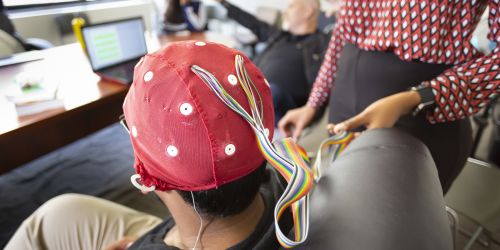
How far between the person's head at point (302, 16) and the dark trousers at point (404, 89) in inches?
57.7

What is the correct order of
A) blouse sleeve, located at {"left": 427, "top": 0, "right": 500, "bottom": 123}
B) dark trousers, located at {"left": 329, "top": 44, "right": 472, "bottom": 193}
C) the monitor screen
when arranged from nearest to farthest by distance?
blouse sleeve, located at {"left": 427, "top": 0, "right": 500, "bottom": 123} < dark trousers, located at {"left": 329, "top": 44, "right": 472, "bottom": 193} < the monitor screen

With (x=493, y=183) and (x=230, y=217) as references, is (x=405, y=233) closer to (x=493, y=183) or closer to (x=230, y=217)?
(x=230, y=217)

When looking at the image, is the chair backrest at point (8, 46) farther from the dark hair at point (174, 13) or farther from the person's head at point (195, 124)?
the person's head at point (195, 124)

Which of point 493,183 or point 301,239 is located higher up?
point 301,239

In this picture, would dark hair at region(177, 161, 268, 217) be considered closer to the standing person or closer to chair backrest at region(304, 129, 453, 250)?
chair backrest at region(304, 129, 453, 250)

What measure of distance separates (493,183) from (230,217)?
1.18 metres

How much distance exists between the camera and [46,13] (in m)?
3.48

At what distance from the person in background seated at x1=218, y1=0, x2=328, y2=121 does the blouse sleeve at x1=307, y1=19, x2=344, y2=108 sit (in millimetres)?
849

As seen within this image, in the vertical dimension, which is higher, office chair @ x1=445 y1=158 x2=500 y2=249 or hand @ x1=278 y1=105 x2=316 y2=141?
hand @ x1=278 y1=105 x2=316 y2=141

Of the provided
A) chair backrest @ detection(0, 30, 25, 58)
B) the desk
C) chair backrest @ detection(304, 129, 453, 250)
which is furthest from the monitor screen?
chair backrest @ detection(304, 129, 453, 250)

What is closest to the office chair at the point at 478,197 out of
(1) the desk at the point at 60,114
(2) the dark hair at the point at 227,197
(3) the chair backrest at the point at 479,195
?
(3) the chair backrest at the point at 479,195

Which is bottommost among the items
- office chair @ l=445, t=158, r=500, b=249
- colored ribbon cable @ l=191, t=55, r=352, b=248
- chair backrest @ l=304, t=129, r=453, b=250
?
office chair @ l=445, t=158, r=500, b=249

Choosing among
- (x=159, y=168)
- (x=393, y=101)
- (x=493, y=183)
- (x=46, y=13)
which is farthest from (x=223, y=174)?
(x=46, y=13)

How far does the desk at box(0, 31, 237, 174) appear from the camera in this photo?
118 centimetres
